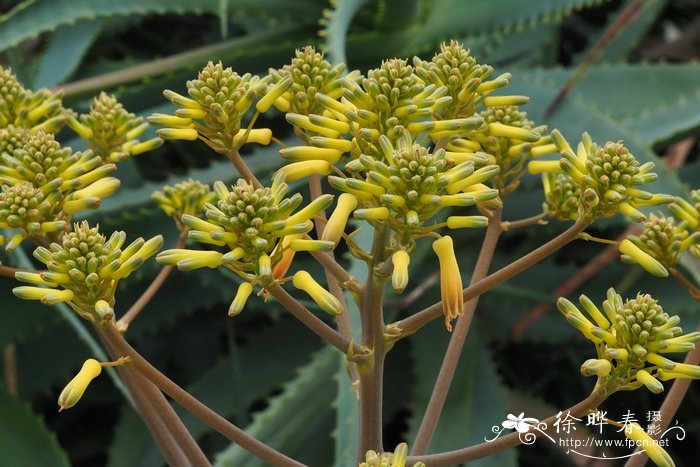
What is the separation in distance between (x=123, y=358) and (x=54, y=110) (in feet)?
0.56

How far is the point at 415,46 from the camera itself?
83 cm

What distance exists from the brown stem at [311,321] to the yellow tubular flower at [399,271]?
0.12ft

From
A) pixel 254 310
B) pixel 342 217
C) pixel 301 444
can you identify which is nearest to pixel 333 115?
pixel 342 217

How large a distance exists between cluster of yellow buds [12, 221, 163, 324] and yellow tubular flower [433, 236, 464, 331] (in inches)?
4.2

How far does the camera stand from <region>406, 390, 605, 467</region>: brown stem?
1.13 feet

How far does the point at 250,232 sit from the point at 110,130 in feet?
0.57

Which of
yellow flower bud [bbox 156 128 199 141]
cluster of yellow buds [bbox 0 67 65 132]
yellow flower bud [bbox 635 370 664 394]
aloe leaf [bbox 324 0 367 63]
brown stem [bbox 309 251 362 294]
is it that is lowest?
aloe leaf [bbox 324 0 367 63]

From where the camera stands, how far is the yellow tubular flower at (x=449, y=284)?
13.2 inches

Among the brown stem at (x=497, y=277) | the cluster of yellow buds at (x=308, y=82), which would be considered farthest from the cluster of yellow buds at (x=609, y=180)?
the cluster of yellow buds at (x=308, y=82)

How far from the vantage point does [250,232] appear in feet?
1.05

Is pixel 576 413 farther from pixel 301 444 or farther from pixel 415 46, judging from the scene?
pixel 415 46

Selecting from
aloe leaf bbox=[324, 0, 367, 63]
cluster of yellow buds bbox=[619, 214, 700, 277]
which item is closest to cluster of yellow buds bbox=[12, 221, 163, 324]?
cluster of yellow buds bbox=[619, 214, 700, 277]

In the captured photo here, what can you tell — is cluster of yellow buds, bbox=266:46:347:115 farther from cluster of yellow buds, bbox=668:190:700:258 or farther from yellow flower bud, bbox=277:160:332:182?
cluster of yellow buds, bbox=668:190:700:258

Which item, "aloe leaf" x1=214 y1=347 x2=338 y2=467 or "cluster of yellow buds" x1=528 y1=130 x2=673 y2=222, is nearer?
"cluster of yellow buds" x1=528 y1=130 x2=673 y2=222
